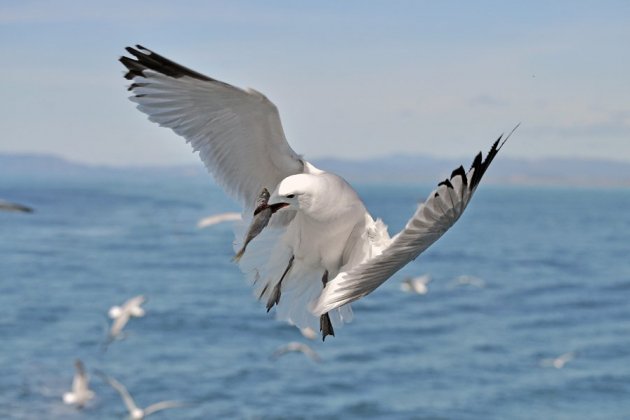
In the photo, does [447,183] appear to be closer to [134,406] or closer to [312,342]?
[134,406]

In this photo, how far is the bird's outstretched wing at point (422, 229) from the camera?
3.96 metres

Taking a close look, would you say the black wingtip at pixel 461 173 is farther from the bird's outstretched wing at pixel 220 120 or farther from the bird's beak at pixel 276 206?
the bird's outstretched wing at pixel 220 120

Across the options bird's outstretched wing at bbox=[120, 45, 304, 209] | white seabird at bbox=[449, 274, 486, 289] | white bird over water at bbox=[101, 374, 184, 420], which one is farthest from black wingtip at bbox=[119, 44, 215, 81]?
white seabird at bbox=[449, 274, 486, 289]

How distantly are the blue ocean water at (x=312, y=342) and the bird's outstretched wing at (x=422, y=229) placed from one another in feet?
30.1

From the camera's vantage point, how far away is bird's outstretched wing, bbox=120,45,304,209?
16.2 feet

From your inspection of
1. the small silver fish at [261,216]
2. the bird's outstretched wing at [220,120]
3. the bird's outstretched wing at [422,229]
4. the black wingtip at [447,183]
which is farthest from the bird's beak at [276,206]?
the black wingtip at [447,183]

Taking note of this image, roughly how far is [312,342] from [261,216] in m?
32.0

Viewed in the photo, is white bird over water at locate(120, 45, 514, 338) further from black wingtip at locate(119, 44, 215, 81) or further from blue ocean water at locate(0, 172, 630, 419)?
blue ocean water at locate(0, 172, 630, 419)

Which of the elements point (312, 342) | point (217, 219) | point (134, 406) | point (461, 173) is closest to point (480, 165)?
point (461, 173)

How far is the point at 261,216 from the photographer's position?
496 cm

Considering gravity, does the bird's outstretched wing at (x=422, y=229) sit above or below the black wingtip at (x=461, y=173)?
below

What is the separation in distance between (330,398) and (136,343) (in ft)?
28.3

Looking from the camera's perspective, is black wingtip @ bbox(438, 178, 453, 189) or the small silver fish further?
the small silver fish

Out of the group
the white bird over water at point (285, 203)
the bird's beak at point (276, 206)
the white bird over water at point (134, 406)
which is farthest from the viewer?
the white bird over water at point (134, 406)
